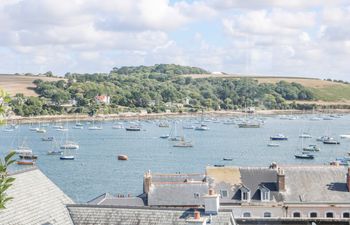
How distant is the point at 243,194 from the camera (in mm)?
45562

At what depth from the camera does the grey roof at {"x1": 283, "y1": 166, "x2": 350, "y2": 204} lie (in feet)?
150

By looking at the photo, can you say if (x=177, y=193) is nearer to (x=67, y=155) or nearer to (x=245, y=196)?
(x=245, y=196)

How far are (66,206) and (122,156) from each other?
104256 mm

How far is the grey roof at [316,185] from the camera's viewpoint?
150 feet

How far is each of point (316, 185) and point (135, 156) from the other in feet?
299

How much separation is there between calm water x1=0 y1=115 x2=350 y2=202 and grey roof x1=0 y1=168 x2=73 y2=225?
53.3 meters

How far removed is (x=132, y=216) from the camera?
2361cm

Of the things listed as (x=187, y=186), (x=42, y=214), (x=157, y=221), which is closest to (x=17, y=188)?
(x=42, y=214)

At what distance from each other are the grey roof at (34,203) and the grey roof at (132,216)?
0.49 meters


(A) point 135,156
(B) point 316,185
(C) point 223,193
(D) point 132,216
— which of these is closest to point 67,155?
(A) point 135,156

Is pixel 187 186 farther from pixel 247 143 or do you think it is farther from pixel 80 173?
pixel 247 143

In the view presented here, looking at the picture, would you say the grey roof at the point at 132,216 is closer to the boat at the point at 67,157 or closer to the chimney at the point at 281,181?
the chimney at the point at 281,181

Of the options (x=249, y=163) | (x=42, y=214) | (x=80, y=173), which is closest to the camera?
(x=42, y=214)

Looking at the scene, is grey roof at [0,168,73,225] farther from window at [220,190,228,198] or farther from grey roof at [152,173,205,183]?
grey roof at [152,173,205,183]
